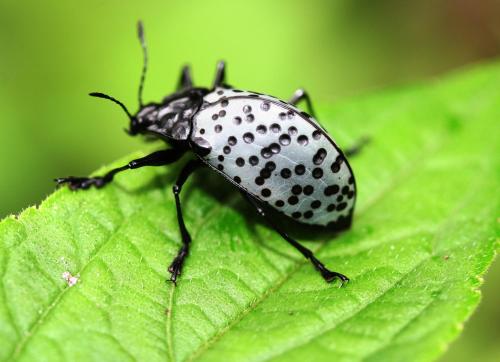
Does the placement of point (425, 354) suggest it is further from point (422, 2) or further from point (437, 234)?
point (422, 2)

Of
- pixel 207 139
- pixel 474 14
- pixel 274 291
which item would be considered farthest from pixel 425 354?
pixel 474 14

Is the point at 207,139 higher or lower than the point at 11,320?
higher

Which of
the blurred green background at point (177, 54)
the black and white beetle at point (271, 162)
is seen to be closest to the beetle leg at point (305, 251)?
the black and white beetle at point (271, 162)

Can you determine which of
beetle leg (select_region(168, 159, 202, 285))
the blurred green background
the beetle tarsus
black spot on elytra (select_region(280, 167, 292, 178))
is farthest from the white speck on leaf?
the blurred green background

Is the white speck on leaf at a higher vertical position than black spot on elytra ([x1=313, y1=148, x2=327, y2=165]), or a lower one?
lower

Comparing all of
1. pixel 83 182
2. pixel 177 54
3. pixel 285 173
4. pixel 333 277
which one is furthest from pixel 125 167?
pixel 177 54

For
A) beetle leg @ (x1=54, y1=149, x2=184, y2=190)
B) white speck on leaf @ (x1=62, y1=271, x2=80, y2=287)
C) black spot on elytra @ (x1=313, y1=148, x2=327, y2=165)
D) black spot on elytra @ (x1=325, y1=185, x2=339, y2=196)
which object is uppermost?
black spot on elytra @ (x1=313, y1=148, x2=327, y2=165)

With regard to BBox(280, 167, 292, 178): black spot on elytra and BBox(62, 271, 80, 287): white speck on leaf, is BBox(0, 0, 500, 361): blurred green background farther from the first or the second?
BBox(280, 167, 292, 178): black spot on elytra
